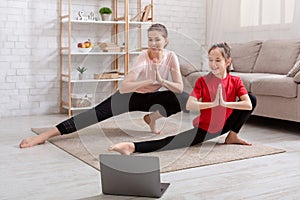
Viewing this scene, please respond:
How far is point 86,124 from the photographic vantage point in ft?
9.93

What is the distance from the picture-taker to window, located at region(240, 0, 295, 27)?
15.7 feet

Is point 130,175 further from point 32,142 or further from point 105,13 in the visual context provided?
point 105,13

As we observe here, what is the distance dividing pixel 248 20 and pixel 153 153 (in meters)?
3.25

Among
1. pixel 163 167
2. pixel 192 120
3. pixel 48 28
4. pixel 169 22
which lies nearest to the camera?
pixel 163 167

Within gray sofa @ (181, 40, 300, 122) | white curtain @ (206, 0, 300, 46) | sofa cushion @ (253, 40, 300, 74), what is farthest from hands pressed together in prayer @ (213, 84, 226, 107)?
white curtain @ (206, 0, 300, 46)

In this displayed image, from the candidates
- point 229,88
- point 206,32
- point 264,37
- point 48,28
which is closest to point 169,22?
point 206,32

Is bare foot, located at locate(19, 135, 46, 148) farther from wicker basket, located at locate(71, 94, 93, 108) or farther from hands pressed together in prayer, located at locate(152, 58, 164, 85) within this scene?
hands pressed together in prayer, located at locate(152, 58, 164, 85)

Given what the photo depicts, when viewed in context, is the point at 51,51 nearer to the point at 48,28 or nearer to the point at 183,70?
the point at 48,28

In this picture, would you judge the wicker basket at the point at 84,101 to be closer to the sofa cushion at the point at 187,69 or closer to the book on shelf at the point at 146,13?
the sofa cushion at the point at 187,69

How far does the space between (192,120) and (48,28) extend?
2654 millimetres

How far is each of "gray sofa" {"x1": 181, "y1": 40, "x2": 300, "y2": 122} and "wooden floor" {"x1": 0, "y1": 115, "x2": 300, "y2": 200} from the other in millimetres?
536

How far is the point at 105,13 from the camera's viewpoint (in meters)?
4.88

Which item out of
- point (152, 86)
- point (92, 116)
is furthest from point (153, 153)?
point (92, 116)

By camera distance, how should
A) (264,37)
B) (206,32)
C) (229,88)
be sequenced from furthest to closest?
(206,32), (264,37), (229,88)
